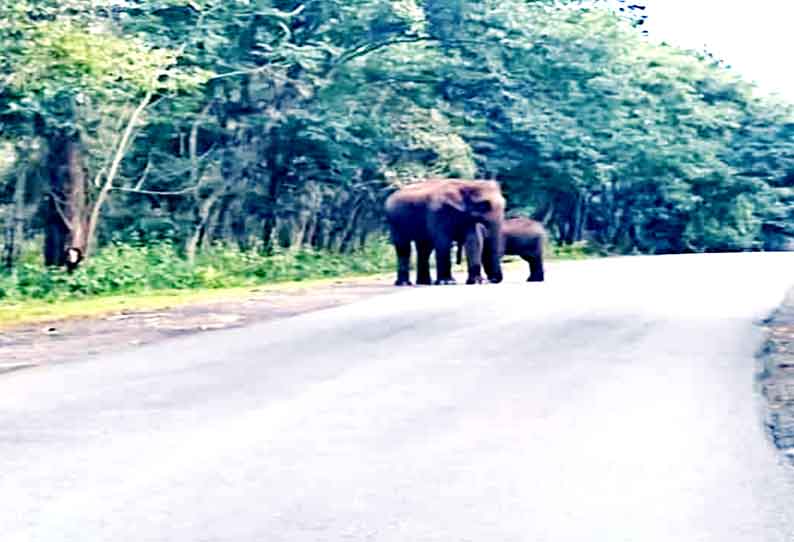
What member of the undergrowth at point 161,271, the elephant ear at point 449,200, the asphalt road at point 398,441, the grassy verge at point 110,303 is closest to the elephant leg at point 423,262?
the elephant ear at point 449,200

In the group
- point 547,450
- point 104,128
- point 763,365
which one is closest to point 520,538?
point 547,450

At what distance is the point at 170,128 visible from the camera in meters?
35.1

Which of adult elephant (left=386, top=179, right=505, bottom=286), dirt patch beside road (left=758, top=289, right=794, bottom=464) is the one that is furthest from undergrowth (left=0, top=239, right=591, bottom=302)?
dirt patch beside road (left=758, top=289, right=794, bottom=464)

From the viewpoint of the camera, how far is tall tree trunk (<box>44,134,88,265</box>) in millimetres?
31375

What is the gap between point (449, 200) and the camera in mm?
31828

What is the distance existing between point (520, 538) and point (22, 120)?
23.6m

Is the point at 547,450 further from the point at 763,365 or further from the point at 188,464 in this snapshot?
Result: the point at 763,365

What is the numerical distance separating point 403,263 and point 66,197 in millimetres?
7132

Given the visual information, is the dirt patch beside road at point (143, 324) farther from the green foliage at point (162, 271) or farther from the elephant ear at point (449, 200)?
the elephant ear at point (449, 200)

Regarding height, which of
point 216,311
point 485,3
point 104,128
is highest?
point 485,3

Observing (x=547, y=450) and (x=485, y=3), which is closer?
(x=547, y=450)

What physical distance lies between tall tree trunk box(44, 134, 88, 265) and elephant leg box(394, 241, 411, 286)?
21.4ft

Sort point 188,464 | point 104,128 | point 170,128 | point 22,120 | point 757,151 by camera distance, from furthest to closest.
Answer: point 757,151, point 170,128, point 104,128, point 22,120, point 188,464

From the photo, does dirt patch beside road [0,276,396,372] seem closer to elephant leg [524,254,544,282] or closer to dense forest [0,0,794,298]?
dense forest [0,0,794,298]
